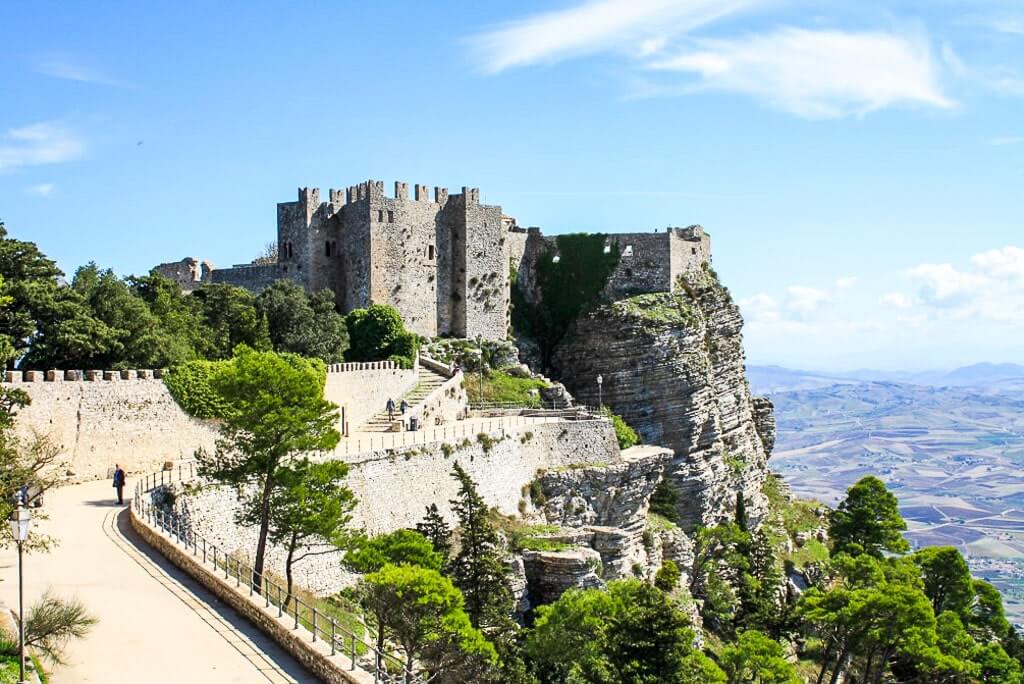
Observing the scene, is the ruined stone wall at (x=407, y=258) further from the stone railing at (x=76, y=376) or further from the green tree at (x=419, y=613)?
the green tree at (x=419, y=613)

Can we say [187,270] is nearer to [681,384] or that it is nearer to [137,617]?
[681,384]

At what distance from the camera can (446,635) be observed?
82.2 ft

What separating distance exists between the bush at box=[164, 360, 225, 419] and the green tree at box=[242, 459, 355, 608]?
30.7 feet

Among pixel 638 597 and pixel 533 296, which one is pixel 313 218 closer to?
pixel 533 296

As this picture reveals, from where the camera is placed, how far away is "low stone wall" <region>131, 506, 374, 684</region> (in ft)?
55.8

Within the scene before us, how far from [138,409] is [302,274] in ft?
71.4

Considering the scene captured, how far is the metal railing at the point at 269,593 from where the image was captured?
61.4 feet

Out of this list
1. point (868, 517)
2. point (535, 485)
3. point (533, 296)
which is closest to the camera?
point (535, 485)

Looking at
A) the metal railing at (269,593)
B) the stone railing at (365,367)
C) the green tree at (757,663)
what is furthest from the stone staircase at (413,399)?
the green tree at (757,663)

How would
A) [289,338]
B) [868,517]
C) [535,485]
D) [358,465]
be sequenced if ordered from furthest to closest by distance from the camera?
[868,517], [289,338], [535,485], [358,465]

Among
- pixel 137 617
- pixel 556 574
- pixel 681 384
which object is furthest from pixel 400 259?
pixel 137 617

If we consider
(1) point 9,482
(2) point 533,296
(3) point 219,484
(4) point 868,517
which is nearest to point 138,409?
(3) point 219,484

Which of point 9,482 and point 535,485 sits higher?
point 9,482

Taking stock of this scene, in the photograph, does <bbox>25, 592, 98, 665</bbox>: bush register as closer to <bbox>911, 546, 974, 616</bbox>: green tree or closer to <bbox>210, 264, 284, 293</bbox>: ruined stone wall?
<bbox>210, 264, 284, 293</bbox>: ruined stone wall
